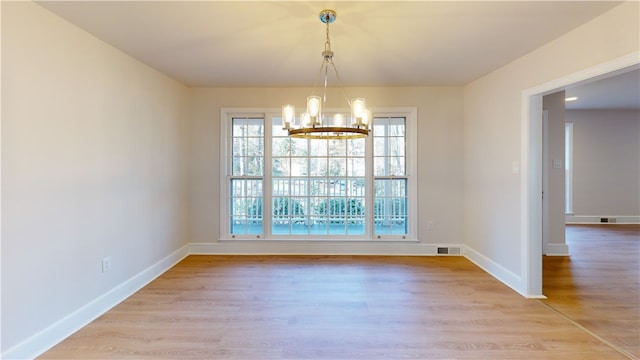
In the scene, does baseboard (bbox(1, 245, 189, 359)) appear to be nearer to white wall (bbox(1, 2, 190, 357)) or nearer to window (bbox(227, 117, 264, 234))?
white wall (bbox(1, 2, 190, 357))

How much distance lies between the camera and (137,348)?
6.88 ft

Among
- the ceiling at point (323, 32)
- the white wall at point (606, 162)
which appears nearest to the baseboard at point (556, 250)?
the ceiling at point (323, 32)

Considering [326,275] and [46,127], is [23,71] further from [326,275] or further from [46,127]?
[326,275]

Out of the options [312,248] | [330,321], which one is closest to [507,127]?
[330,321]

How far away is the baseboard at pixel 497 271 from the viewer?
306 centimetres

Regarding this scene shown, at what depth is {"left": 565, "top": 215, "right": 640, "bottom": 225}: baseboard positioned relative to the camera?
21.7 feet

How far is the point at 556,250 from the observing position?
4.36 metres

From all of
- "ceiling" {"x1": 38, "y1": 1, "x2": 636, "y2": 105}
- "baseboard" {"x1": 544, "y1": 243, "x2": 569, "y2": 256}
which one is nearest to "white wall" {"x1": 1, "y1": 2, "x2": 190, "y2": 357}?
"ceiling" {"x1": 38, "y1": 1, "x2": 636, "y2": 105}

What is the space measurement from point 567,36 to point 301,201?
11.1ft

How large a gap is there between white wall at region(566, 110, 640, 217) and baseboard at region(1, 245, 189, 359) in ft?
27.7

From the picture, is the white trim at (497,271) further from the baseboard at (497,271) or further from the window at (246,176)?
the window at (246,176)

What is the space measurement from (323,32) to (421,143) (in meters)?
2.37

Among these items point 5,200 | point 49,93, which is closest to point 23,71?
point 49,93

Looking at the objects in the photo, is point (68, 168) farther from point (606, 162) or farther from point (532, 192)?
point (606, 162)
